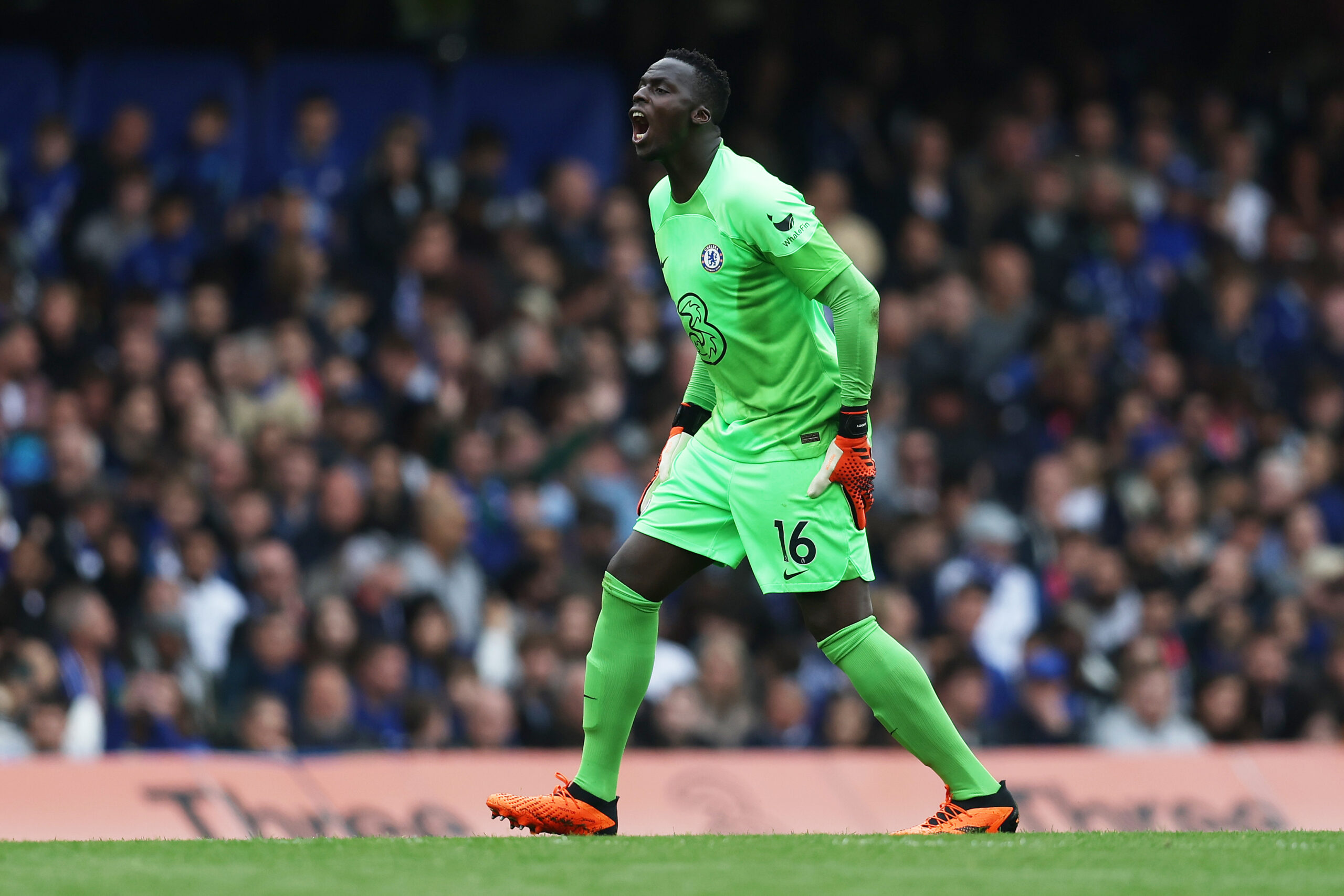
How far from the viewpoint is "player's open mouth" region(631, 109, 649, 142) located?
5605 mm

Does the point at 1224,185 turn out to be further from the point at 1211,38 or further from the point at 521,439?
the point at 521,439

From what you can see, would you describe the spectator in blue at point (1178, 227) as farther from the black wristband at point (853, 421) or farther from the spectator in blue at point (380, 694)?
the black wristband at point (853, 421)

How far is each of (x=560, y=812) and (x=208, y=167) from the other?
7.46 m

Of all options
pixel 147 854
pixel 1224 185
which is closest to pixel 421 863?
pixel 147 854

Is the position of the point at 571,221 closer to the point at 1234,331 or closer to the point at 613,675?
the point at 1234,331

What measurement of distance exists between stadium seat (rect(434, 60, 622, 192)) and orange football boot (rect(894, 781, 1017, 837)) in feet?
27.3

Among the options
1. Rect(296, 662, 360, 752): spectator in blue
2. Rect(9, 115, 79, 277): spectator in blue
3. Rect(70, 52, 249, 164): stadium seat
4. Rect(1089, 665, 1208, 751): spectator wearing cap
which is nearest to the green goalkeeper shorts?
Rect(296, 662, 360, 752): spectator in blue

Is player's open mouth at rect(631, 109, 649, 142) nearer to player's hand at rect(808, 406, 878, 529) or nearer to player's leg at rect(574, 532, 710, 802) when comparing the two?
player's hand at rect(808, 406, 878, 529)

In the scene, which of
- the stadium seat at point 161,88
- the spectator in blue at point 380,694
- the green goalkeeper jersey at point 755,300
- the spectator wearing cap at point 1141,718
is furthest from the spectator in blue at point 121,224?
the green goalkeeper jersey at point 755,300

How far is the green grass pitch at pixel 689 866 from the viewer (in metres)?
4.52

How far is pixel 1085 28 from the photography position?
47.7 feet

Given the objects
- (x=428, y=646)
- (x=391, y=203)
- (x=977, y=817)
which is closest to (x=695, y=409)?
(x=977, y=817)

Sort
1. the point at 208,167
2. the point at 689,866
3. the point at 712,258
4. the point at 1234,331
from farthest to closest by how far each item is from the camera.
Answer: the point at 1234,331 → the point at 208,167 → the point at 712,258 → the point at 689,866

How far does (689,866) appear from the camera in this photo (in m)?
4.86
